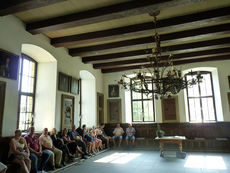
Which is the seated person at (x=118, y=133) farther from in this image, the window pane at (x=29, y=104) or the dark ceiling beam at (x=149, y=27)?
the dark ceiling beam at (x=149, y=27)

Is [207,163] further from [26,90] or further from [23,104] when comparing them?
[26,90]

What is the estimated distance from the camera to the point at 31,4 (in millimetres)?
3828

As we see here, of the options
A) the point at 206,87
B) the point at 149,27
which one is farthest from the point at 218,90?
the point at 149,27

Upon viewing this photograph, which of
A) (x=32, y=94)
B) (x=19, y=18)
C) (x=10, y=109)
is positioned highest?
(x=19, y=18)

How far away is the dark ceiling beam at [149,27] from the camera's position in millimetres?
4668

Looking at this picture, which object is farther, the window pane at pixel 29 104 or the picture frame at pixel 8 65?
the window pane at pixel 29 104

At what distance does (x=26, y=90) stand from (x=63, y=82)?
1.28 meters

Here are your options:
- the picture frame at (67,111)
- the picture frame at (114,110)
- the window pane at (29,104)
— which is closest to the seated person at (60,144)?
the picture frame at (67,111)

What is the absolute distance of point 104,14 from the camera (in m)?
4.32

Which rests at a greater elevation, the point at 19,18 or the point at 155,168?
the point at 19,18

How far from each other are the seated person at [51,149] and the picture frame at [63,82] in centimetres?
185

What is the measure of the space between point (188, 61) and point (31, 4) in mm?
7403

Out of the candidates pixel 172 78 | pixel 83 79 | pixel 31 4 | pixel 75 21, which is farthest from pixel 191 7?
pixel 83 79

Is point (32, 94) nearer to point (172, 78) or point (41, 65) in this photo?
point (41, 65)
